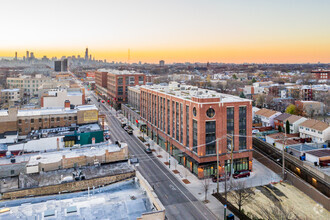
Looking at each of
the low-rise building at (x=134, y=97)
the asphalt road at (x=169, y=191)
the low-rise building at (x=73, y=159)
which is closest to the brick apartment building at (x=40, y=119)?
the asphalt road at (x=169, y=191)

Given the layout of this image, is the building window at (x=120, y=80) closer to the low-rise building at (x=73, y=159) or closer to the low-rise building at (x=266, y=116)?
the low-rise building at (x=266, y=116)

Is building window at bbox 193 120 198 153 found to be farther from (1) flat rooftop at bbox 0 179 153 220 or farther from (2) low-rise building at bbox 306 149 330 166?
(1) flat rooftop at bbox 0 179 153 220

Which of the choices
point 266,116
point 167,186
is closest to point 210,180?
point 167,186

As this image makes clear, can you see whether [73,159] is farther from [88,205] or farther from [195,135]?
[195,135]

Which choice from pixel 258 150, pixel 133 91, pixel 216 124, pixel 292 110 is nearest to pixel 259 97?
pixel 292 110

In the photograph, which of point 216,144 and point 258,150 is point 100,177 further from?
point 258,150

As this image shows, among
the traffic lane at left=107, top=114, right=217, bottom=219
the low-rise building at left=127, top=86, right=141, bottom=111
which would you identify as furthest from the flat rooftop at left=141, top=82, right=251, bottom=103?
the low-rise building at left=127, top=86, right=141, bottom=111
